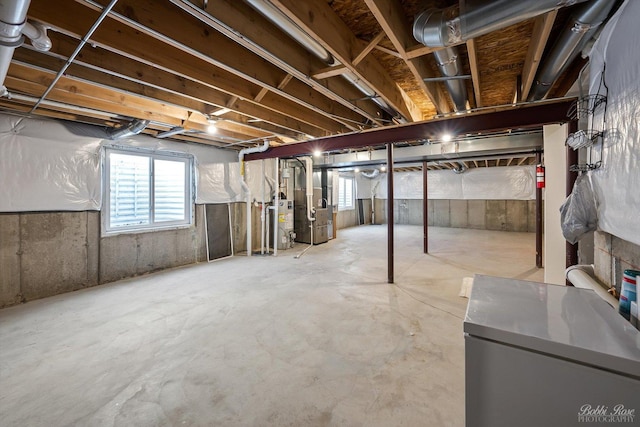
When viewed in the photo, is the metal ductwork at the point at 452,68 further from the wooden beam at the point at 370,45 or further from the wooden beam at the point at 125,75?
the wooden beam at the point at 125,75

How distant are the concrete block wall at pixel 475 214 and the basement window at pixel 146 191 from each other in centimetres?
825

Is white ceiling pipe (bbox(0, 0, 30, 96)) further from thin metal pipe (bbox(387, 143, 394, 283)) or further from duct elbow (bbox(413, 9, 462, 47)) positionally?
thin metal pipe (bbox(387, 143, 394, 283))

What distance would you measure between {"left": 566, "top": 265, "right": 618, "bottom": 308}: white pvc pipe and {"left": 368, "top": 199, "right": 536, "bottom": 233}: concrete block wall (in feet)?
26.9

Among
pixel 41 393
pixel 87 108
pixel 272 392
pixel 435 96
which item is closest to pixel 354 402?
pixel 272 392

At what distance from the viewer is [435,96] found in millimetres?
2648

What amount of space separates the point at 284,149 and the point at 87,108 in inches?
106

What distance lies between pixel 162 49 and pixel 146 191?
114 inches

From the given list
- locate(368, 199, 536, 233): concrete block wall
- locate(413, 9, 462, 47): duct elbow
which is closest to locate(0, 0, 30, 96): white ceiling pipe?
locate(413, 9, 462, 47): duct elbow

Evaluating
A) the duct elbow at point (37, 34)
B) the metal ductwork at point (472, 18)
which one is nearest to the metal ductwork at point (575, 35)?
the metal ductwork at point (472, 18)

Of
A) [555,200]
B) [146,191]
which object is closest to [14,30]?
[146,191]

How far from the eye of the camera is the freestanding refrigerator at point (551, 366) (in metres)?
0.73

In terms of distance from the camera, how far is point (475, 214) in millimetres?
9273

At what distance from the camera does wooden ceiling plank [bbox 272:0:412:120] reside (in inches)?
57.1

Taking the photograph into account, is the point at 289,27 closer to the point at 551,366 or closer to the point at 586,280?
the point at 551,366
